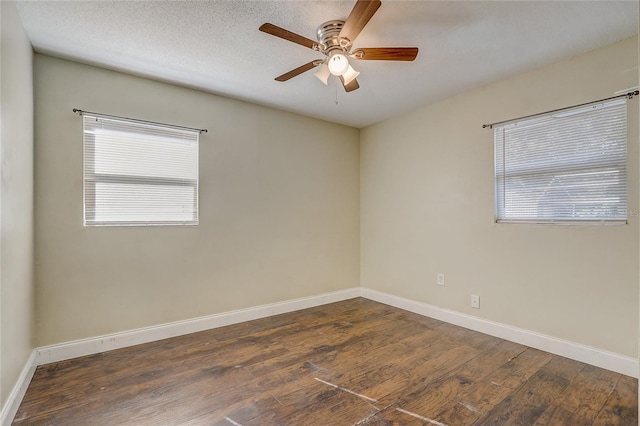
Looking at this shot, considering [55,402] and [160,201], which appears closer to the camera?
[55,402]

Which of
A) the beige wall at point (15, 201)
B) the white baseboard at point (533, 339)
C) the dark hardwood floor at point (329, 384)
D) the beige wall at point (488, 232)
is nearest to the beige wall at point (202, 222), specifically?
the beige wall at point (15, 201)

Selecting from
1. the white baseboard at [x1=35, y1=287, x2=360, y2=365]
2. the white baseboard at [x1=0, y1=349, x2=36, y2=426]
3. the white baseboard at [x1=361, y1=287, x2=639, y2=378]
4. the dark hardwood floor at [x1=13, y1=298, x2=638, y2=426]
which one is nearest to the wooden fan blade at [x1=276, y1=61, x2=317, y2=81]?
the dark hardwood floor at [x1=13, y1=298, x2=638, y2=426]

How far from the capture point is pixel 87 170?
101 inches

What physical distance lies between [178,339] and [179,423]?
129cm

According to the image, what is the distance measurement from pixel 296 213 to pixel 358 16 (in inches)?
98.1

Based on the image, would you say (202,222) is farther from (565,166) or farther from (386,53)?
(565,166)

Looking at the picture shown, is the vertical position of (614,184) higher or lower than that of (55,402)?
higher

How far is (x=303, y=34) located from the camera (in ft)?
7.02

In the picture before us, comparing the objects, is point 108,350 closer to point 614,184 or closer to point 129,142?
point 129,142

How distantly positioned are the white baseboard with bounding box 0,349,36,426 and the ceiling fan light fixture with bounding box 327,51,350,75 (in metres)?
2.68

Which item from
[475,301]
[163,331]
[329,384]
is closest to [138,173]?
[163,331]

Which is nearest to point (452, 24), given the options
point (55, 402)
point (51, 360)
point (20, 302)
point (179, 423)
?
point (179, 423)

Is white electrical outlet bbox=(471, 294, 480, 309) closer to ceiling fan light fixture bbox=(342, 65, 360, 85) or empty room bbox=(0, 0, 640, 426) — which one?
empty room bbox=(0, 0, 640, 426)

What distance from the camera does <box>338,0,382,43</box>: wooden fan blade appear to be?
1.51 metres
